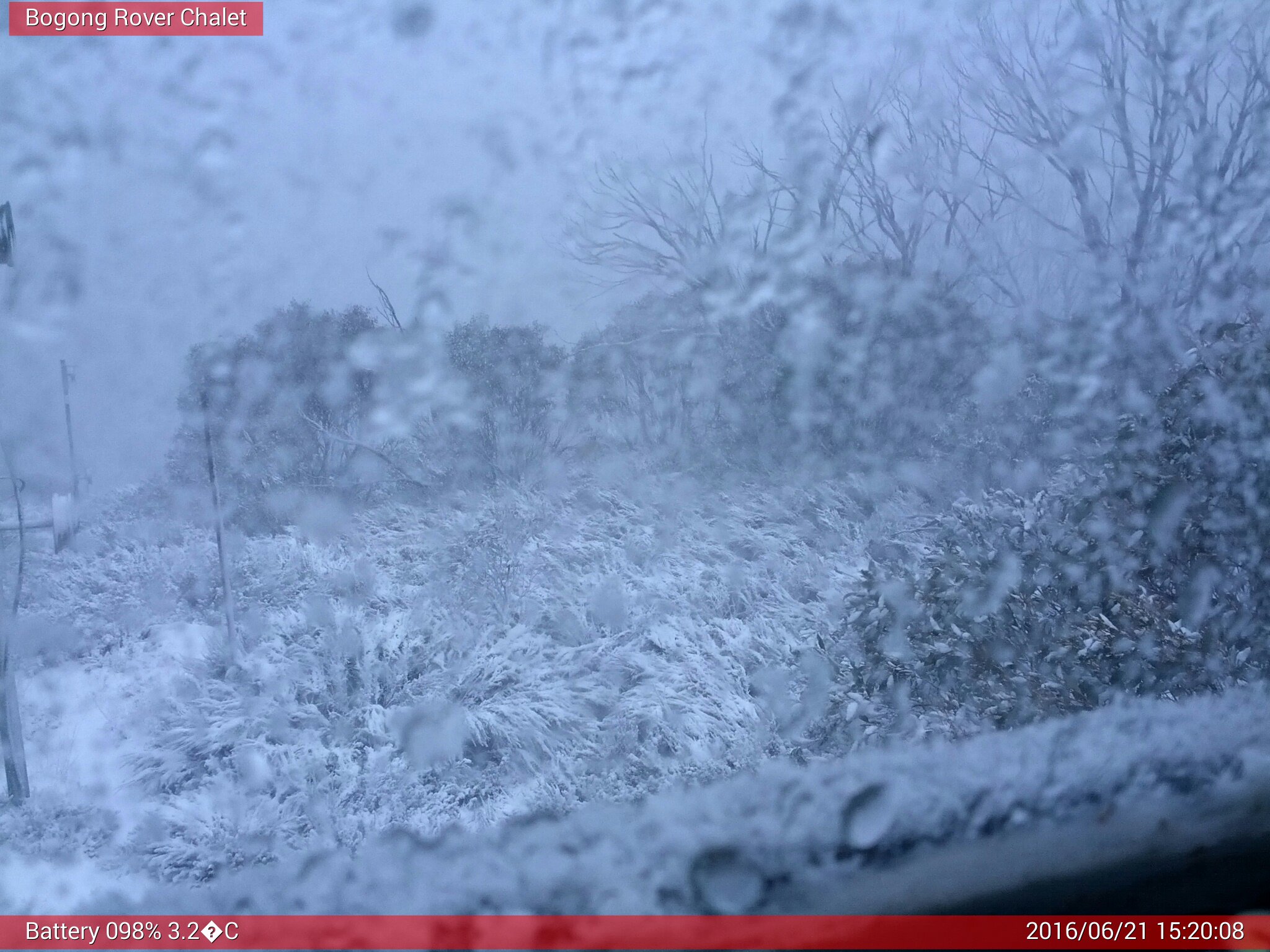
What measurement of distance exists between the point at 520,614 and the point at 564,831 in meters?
0.52

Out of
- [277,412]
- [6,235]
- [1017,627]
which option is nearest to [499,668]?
[277,412]

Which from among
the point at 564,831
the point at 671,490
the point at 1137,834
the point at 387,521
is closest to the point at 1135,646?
the point at 1137,834

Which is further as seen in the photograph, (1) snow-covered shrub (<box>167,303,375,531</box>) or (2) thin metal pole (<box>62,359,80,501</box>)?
(1) snow-covered shrub (<box>167,303,375,531</box>)

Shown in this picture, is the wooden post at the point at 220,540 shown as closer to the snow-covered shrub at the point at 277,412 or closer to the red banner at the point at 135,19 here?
the snow-covered shrub at the point at 277,412

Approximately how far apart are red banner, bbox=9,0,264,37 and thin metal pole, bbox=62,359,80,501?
663 millimetres

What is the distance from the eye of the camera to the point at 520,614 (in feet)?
7.48

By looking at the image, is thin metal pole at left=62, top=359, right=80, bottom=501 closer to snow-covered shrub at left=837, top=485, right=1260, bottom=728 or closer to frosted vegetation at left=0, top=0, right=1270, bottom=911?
frosted vegetation at left=0, top=0, right=1270, bottom=911

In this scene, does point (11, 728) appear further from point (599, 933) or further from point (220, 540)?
point (599, 933)

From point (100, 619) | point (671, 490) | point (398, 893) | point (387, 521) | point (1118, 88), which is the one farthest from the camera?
point (1118, 88)

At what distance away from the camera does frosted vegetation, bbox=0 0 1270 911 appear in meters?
1.95

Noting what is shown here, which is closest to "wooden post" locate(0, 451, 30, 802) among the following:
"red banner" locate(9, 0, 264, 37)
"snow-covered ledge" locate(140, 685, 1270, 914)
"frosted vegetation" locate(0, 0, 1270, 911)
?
"frosted vegetation" locate(0, 0, 1270, 911)

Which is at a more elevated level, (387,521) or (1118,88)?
(1118,88)

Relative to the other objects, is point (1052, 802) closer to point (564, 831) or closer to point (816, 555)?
point (816, 555)

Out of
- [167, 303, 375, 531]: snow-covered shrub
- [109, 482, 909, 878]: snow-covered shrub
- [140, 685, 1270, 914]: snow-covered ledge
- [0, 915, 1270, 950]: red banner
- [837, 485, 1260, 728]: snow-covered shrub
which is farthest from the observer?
[837, 485, 1260, 728]: snow-covered shrub
